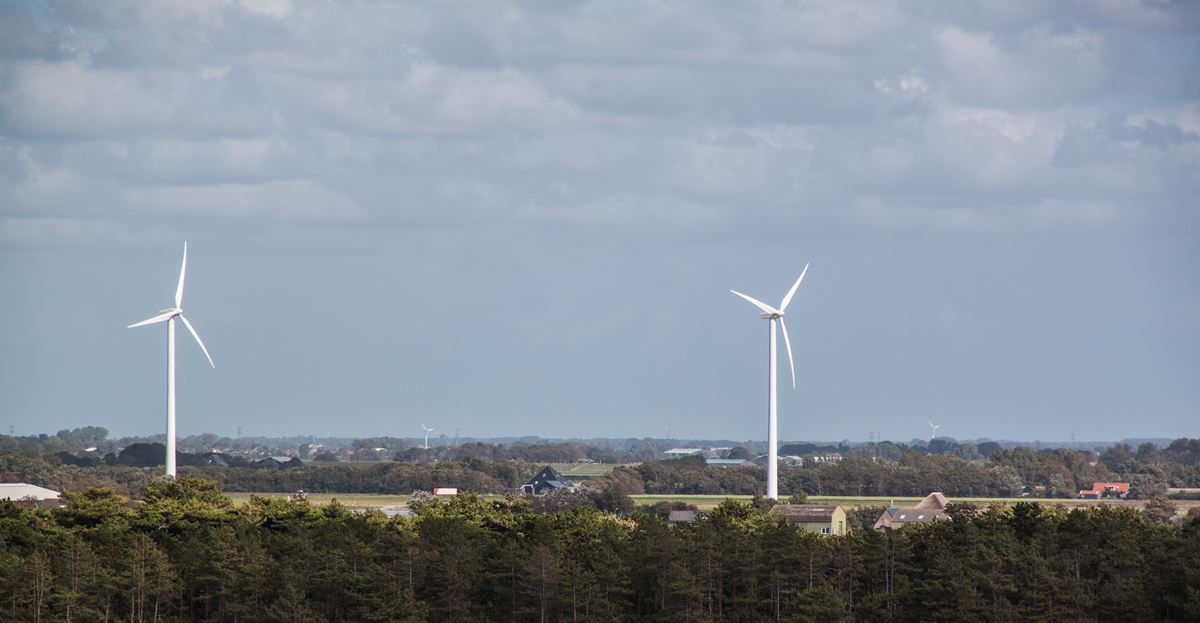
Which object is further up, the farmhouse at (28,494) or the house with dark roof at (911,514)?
the farmhouse at (28,494)

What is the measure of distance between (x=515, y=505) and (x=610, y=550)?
26.2 metres

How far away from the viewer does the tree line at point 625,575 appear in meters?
82.2

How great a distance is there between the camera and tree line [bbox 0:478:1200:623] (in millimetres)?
82250

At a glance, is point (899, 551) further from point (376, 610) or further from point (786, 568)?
point (376, 610)

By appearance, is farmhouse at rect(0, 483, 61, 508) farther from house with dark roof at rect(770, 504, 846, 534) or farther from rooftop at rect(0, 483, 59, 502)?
house with dark roof at rect(770, 504, 846, 534)

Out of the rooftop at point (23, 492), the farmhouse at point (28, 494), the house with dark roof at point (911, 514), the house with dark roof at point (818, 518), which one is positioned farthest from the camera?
the rooftop at point (23, 492)

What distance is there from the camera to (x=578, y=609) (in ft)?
278

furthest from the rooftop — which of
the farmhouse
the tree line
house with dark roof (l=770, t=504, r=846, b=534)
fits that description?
house with dark roof (l=770, t=504, r=846, b=534)

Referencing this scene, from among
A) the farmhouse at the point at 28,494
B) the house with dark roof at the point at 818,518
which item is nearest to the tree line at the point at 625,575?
the house with dark roof at the point at 818,518

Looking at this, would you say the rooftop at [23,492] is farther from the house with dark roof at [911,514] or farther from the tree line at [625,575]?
the house with dark roof at [911,514]

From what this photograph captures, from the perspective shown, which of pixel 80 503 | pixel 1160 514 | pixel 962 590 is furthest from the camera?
pixel 1160 514

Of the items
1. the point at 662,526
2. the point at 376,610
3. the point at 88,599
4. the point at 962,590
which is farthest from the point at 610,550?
the point at 88,599

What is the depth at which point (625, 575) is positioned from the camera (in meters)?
88.5

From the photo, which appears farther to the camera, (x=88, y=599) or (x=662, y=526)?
(x=662, y=526)
